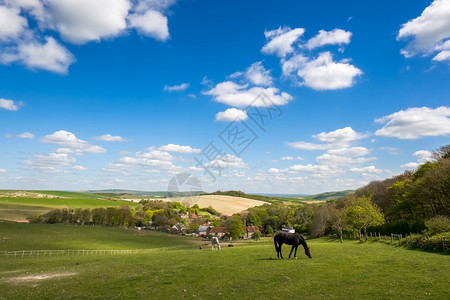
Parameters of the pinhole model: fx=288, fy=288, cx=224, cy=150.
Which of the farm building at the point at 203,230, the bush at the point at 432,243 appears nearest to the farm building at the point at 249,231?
the farm building at the point at 203,230

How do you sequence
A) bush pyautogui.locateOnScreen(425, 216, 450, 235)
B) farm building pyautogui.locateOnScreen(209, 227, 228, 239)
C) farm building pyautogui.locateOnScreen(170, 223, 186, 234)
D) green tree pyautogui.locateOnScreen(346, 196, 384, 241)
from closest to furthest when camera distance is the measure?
bush pyautogui.locateOnScreen(425, 216, 450, 235) → green tree pyautogui.locateOnScreen(346, 196, 384, 241) → farm building pyautogui.locateOnScreen(209, 227, 228, 239) → farm building pyautogui.locateOnScreen(170, 223, 186, 234)

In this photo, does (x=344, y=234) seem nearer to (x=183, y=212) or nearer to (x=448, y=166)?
(x=448, y=166)

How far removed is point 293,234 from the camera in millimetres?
25281

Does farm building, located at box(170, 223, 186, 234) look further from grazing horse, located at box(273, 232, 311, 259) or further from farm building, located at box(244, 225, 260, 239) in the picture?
grazing horse, located at box(273, 232, 311, 259)

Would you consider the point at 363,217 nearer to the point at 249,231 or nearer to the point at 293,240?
the point at 293,240

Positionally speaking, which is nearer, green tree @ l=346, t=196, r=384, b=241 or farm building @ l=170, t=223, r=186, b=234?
green tree @ l=346, t=196, r=384, b=241

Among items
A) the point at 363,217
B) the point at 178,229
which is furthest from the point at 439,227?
the point at 178,229

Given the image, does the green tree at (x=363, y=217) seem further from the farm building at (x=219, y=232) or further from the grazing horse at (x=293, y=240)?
the farm building at (x=219, y=232)

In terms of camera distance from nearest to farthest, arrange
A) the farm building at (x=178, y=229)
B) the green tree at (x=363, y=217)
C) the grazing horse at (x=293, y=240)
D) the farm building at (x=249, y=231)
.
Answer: the grazing horse at (x=293, y=240), the green tree at (x=363, y=217), the farm building at (x=249, y=231), the farm building at (x=178, y=229)

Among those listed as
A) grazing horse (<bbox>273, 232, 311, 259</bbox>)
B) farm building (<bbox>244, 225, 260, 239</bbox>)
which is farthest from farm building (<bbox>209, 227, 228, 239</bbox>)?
grazing horse (<bbox>273, 232, 311, 259</bbox>)

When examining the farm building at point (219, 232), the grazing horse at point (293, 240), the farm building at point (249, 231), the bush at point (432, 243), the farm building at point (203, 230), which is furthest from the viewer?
the farm building at point (203, 230)

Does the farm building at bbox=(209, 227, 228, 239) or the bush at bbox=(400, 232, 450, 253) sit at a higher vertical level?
the bush at bbox=(400, 232, 450, 253)

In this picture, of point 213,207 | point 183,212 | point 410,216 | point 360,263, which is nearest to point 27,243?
point 360,263

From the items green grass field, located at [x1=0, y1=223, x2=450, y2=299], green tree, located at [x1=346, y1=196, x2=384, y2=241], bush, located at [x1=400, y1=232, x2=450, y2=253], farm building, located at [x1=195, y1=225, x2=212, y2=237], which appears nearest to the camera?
green grass field, located at [x1=0, y1=223, x2=450, y2=299]
